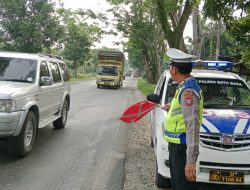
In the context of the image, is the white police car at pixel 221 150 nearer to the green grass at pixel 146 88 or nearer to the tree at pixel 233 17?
the tree at pixel 233 17

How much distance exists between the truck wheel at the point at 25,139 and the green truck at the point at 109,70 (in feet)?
100

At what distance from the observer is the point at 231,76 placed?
24.9ft

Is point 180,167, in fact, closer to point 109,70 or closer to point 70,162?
point 70,162

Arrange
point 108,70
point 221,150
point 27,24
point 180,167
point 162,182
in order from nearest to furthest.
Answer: point 180,167
point 221,150
point 162,182
point 27,24
point 108,70

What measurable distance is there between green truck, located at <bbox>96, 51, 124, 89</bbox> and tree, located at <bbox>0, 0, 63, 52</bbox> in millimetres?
5464

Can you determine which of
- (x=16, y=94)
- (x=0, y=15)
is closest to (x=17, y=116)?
(x=16, y=94)

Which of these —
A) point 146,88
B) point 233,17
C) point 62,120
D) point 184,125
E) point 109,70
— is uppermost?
point 233,17

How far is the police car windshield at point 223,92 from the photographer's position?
279 inches

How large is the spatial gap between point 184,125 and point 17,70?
18.9 feet

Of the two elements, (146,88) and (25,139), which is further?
(146,88)

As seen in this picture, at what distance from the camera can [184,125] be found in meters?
3.80

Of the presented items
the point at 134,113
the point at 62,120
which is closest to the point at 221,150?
the point at 134,113

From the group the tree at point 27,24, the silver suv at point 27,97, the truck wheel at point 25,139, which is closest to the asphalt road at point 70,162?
the truck wheel at point 25,139

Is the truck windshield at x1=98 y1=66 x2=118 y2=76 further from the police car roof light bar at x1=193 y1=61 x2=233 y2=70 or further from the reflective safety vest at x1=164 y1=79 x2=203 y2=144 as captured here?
the reflective safety vest at x1=164 y1=79 x2=203 y2=144
